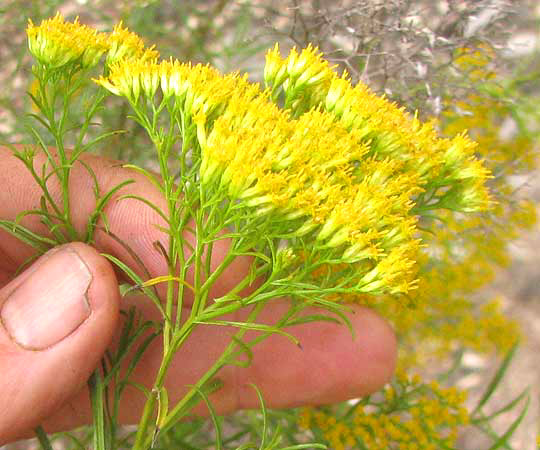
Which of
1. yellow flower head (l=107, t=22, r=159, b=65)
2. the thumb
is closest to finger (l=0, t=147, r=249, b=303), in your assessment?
the thumb

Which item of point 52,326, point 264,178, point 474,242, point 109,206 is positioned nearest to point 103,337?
point 52,326

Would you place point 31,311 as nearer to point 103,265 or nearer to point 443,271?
point 103,265

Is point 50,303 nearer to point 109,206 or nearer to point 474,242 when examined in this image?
point 109,206

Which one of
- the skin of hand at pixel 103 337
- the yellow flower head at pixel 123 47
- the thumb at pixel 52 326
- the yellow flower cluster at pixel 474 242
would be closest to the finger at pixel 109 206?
the skin of hand at pixel 103 337

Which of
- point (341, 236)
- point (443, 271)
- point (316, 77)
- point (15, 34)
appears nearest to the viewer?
point (341, 236)

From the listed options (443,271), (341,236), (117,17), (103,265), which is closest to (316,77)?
(341,236)

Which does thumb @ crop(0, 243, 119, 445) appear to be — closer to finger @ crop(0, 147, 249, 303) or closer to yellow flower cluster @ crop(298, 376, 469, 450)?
finger @ crop(0, 147, 249, 303)
